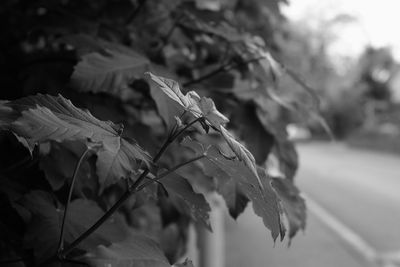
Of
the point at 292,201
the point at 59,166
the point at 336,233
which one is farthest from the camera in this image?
the point at 336,233

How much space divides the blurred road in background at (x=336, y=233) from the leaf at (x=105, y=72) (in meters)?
4.98

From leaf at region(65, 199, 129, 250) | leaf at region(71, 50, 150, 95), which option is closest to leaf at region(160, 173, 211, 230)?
leaf at region(65, 199, 129, 250)

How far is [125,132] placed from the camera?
1.21 m

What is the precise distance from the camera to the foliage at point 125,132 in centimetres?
71

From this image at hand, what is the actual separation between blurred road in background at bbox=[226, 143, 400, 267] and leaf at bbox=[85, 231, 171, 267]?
520 centimetres

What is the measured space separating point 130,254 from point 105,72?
50 centimetres

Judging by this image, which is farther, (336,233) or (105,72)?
(336,233)

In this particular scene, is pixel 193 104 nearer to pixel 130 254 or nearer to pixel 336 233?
pixel 130 254

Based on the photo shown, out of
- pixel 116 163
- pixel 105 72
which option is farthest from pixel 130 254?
pixel 105 72

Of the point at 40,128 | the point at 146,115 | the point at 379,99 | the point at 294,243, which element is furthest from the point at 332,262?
the point at 379,99

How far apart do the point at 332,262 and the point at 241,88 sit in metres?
5.08

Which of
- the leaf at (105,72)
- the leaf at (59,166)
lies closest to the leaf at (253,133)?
the leaf at (105,72)

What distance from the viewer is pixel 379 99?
44125 millimetres

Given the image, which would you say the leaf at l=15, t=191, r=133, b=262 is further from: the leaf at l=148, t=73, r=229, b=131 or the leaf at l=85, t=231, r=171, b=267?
the leaf at l=148, t=73, r=229, b=131
